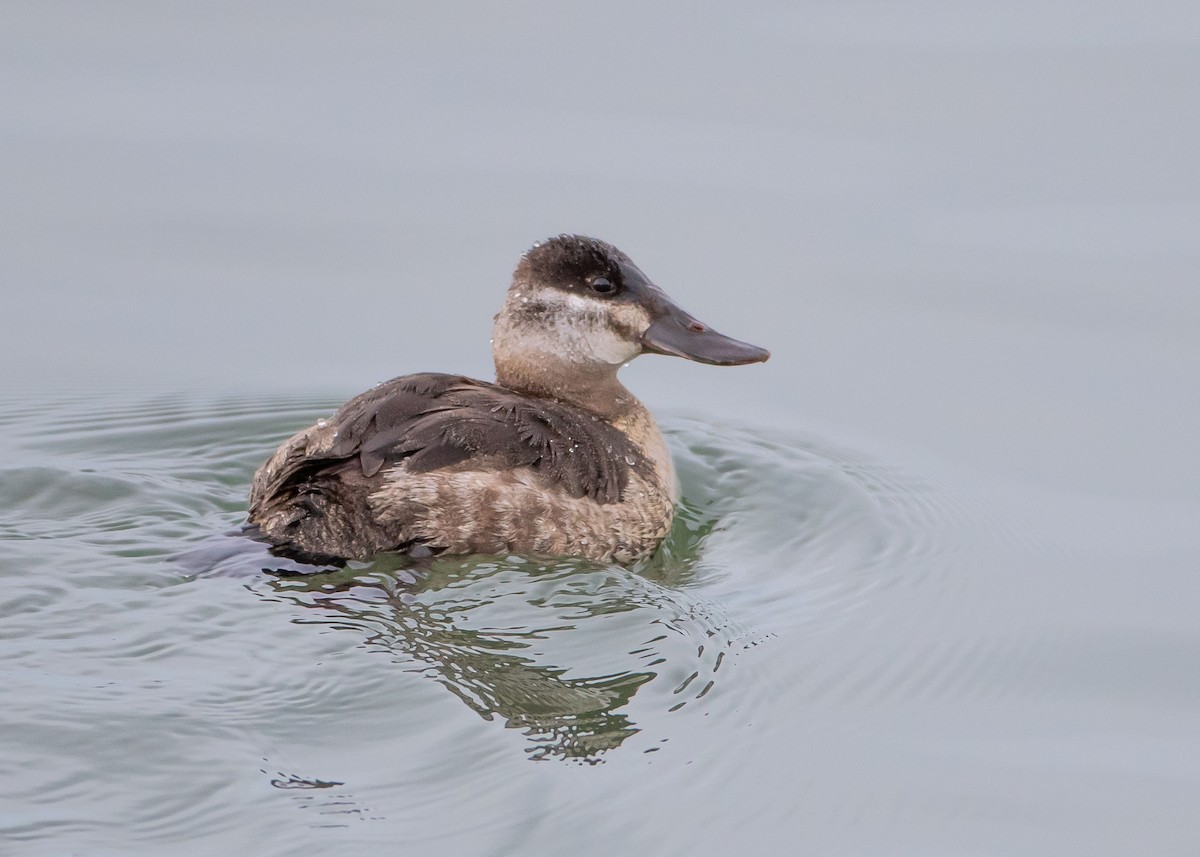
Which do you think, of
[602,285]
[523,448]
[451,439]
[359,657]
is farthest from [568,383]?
[359,657]

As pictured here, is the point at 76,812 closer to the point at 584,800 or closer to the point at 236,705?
the point at 236,705

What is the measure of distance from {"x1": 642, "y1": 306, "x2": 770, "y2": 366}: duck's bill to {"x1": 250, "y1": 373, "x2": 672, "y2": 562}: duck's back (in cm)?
70

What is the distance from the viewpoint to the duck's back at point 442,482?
620 centimetres

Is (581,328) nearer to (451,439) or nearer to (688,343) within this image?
(688,343)

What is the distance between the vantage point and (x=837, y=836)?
4.95m

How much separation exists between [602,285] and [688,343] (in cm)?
43

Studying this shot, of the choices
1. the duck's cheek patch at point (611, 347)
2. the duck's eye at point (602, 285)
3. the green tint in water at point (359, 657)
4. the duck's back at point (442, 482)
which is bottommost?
the green tint in water at point (359, 657)

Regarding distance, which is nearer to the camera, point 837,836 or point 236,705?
point 837,836

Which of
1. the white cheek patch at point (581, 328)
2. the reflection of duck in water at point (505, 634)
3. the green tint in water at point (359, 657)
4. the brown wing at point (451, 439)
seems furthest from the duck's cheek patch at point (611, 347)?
the reflection of duck in water at point (505, 634)

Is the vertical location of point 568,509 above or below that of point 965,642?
above

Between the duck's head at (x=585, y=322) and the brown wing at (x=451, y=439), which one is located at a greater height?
the duck's head at (x=585, y=322)

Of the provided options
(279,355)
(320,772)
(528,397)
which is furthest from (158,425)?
(320,772)

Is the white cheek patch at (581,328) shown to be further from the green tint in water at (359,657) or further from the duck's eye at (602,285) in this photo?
the green tint in water at (359,657)

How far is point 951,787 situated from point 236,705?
7.19 ft
